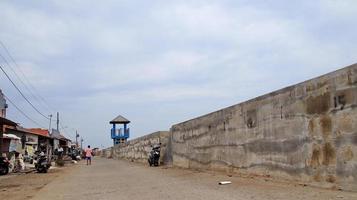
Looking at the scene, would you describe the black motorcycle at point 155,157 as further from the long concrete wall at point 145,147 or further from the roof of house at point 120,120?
the roof of house at point 120,120

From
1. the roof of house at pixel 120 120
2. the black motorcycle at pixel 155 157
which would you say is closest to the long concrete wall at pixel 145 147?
the black motorcycle at pixel 155 157

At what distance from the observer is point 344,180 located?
9102mm

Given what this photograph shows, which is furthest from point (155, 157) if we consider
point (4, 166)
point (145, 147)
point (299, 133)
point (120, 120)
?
point (120, 120)

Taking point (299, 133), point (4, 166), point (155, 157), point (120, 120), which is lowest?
point (4, 166)

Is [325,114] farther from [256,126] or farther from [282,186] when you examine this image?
[256,126]

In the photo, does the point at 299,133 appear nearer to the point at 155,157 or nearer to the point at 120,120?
the point at 155,157

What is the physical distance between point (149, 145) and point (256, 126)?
20.9m

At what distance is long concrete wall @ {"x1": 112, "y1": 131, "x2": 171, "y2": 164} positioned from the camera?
2910cm

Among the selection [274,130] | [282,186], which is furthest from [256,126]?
[282,186]

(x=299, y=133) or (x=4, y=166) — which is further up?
(x=299, y=133)

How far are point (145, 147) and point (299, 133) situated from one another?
25.8m

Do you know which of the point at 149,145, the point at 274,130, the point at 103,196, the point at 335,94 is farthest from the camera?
the point at 149,145

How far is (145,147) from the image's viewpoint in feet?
118

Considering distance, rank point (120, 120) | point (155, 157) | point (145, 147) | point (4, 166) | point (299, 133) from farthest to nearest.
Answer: point (120, 120), point (145, 147), point (155, 157), point (4, 166), point (299, 133)
